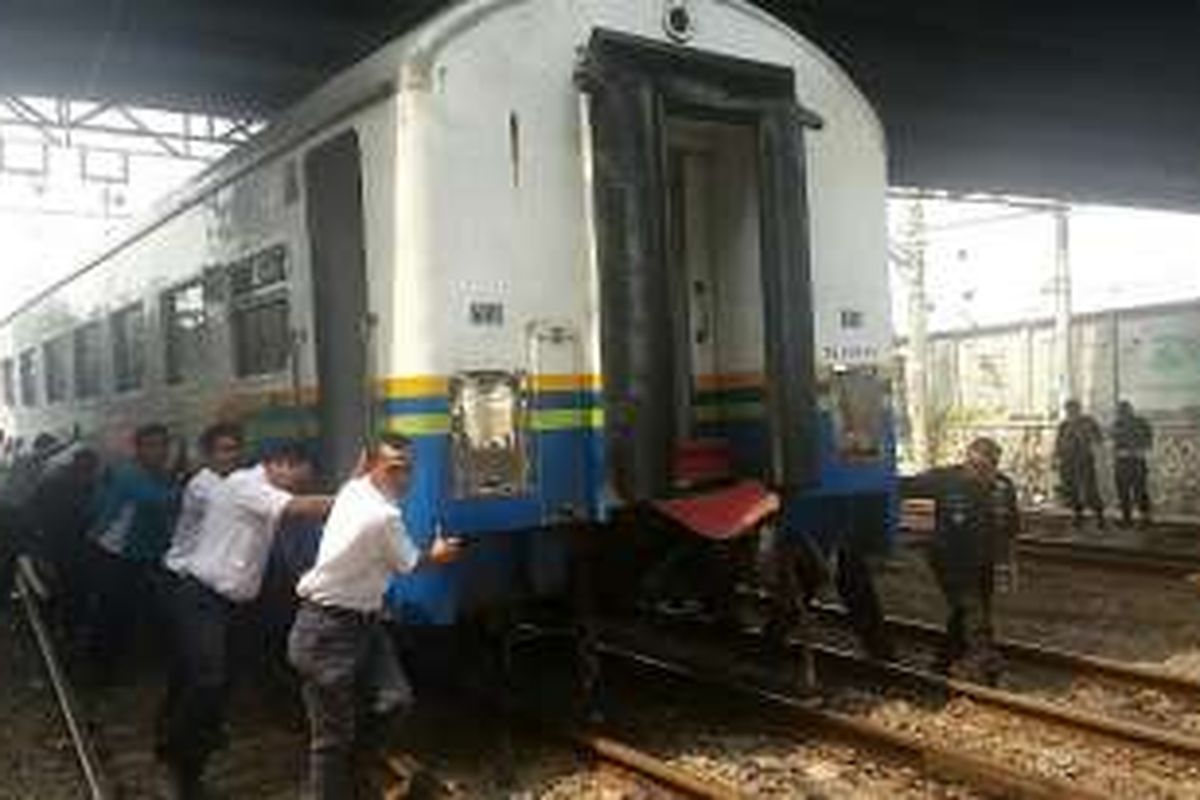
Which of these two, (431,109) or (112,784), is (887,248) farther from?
(112,784)

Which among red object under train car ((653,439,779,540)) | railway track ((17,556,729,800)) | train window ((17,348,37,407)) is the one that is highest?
train window ((17,348,37,407))

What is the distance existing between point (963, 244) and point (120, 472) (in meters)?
58.7

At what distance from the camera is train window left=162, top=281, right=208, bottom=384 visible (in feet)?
38.8

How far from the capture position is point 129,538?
10414mm

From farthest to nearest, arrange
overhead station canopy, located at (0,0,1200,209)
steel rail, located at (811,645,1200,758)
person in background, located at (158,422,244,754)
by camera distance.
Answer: overhead station canopy, located at (0,0,1200,209), steel rail, located at (811,645,1200,758), person in background, located at (158,422,244,754)

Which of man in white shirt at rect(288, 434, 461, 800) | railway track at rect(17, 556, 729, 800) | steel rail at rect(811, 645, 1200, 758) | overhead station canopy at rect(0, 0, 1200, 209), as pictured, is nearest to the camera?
man in white shirt at rect(288, 434, 461, 800)

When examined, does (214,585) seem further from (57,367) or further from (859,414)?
(57,367)

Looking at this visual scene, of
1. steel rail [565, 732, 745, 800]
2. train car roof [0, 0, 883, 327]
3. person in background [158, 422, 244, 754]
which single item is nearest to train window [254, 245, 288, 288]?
train car roof [0, 0, 883, 327]

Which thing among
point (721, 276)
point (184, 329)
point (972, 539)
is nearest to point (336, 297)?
point (721, 276)

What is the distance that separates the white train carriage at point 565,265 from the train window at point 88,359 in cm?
472

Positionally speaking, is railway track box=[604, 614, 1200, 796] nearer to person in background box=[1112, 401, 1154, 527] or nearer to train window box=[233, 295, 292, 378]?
train window box=[233, 295, 292, 378]

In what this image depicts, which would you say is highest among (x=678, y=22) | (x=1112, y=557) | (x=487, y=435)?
(x=678, y=22)

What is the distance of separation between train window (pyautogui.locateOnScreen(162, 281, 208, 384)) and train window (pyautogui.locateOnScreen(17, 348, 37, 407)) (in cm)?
774

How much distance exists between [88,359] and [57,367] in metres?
2.15
